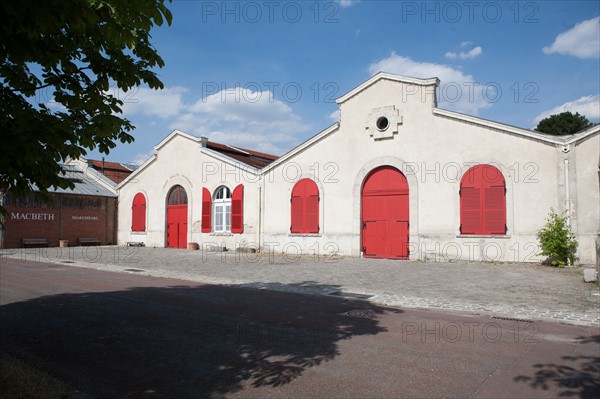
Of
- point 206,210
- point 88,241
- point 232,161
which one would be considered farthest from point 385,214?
point 88,241

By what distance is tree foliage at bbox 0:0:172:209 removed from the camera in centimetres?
342

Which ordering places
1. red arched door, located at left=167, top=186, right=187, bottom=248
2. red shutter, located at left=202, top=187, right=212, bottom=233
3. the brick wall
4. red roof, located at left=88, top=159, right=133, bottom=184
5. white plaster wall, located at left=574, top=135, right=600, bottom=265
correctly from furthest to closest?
red roof, located at left=88, top=159, right=133, bottom=184 → red arched door, located at left=167, top=186, right=187, bottom=248 → the brick wall → red shutter, located at left=202, top=187, right=212, bottom=233 → white plaster wall, located at left=574, top=135, right=600, bottom=265

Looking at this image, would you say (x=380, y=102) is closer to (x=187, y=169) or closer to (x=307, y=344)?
(x=187, y=169)

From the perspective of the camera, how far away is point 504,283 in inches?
457

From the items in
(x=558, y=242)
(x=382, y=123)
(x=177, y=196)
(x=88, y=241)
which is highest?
(x=382, y=123)

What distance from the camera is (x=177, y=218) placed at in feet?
88.3

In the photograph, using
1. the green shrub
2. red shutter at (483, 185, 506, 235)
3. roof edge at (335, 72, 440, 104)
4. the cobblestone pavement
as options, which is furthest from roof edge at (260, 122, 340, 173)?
the green shrub

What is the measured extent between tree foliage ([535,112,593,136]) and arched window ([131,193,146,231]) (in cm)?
3417

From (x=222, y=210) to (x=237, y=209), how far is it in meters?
1.57

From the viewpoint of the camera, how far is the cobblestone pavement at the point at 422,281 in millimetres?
8617

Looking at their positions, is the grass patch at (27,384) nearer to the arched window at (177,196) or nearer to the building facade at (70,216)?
the arched window at (177,196)

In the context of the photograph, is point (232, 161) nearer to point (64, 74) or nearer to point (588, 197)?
point (588, 197)

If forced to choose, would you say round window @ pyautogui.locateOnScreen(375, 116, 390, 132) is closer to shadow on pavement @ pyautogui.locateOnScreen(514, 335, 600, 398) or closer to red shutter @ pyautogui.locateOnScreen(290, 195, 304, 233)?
red shutter @ pyautogui.locateOnScreen(290, 195, 304, 233)

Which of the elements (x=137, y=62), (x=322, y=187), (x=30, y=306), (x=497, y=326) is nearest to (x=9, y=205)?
(x=322, y=187)
